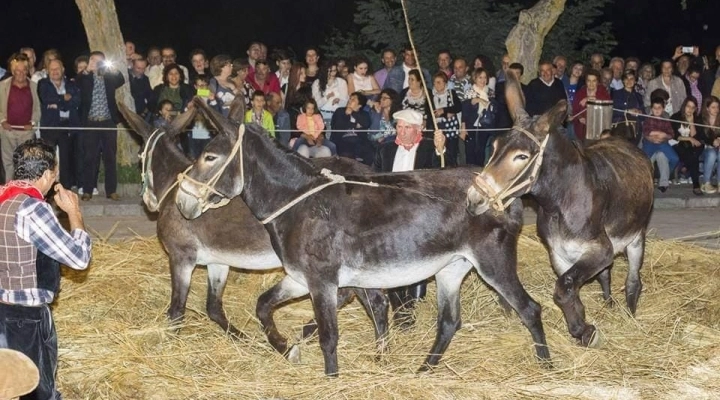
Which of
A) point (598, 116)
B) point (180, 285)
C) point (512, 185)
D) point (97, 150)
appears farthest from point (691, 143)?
point (180, 285)

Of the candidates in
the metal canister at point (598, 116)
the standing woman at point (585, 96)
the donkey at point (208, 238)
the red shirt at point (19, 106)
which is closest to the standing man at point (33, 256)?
the donkey at point (208, 238)

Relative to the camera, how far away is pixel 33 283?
21.4 ft

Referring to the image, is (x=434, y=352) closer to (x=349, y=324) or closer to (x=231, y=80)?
(x=349, y=324)

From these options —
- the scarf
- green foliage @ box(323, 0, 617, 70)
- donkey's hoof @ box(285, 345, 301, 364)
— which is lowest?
donkey's hoof @ box(285, 345, 301, 364)

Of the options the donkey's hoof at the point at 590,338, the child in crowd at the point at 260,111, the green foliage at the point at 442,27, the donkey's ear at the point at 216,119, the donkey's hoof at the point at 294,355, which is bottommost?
the donkey's hoof at the point at 294,355

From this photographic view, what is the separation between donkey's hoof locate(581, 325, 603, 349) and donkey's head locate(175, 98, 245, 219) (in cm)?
287

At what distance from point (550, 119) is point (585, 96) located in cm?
903

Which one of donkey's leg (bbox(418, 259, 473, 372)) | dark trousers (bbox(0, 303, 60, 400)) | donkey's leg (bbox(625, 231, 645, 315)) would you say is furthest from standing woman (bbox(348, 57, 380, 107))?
dark trousers (bbox(0, 303, 60, 400))

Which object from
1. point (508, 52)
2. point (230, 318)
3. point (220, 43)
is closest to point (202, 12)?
point (220, 43)

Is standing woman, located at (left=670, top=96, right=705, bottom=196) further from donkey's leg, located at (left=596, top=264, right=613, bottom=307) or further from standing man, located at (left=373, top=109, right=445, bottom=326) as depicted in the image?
standing man, located at (left=373, top=109, right=445, bottom=326)

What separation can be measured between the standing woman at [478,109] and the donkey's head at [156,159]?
24.0ft

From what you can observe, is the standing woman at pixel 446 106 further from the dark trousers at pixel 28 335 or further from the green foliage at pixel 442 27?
the dark trousers at pixel 28 335

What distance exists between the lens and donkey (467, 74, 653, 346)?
8.47m

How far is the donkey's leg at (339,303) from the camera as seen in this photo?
30.9ft
